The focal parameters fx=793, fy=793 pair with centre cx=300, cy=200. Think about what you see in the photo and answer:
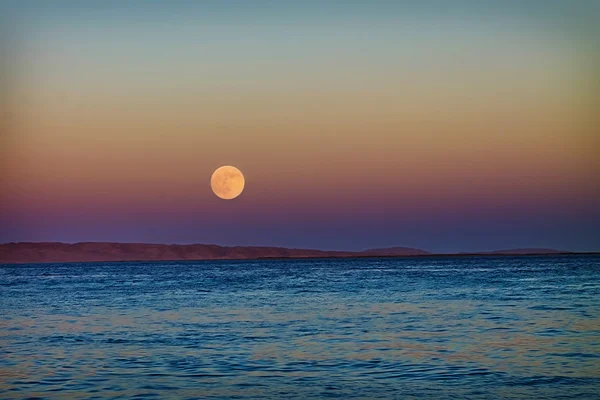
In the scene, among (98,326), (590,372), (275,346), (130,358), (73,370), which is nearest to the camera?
(590,372)

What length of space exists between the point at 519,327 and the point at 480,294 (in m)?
25.6

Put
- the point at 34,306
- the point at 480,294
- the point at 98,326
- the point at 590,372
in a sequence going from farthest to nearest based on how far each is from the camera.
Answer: the point at 480,294 → the point at 34,306 → the point at 98,326 → the point at 590,372

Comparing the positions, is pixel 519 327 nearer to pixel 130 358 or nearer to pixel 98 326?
pixel 130 358

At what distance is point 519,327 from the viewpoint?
3356cm

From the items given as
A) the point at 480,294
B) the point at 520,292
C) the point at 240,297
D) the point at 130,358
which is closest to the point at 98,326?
the point at 130,358

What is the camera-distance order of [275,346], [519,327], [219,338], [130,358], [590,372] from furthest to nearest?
[519,327] < [219,338] < [275,346] < [130,358] < [590,372]

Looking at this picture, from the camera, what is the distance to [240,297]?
59031 mm

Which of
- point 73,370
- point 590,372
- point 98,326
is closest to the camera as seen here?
point 590,372

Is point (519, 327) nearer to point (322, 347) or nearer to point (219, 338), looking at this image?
point (322, 347)

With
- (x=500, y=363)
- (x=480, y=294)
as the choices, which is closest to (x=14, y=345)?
(x=500, y=363)

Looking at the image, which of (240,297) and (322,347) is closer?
(322,347)

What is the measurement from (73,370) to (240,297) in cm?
3555

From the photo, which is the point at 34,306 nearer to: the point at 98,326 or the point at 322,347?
the point at 98,326

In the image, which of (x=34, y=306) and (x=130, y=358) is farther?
(x=34, y=306)
